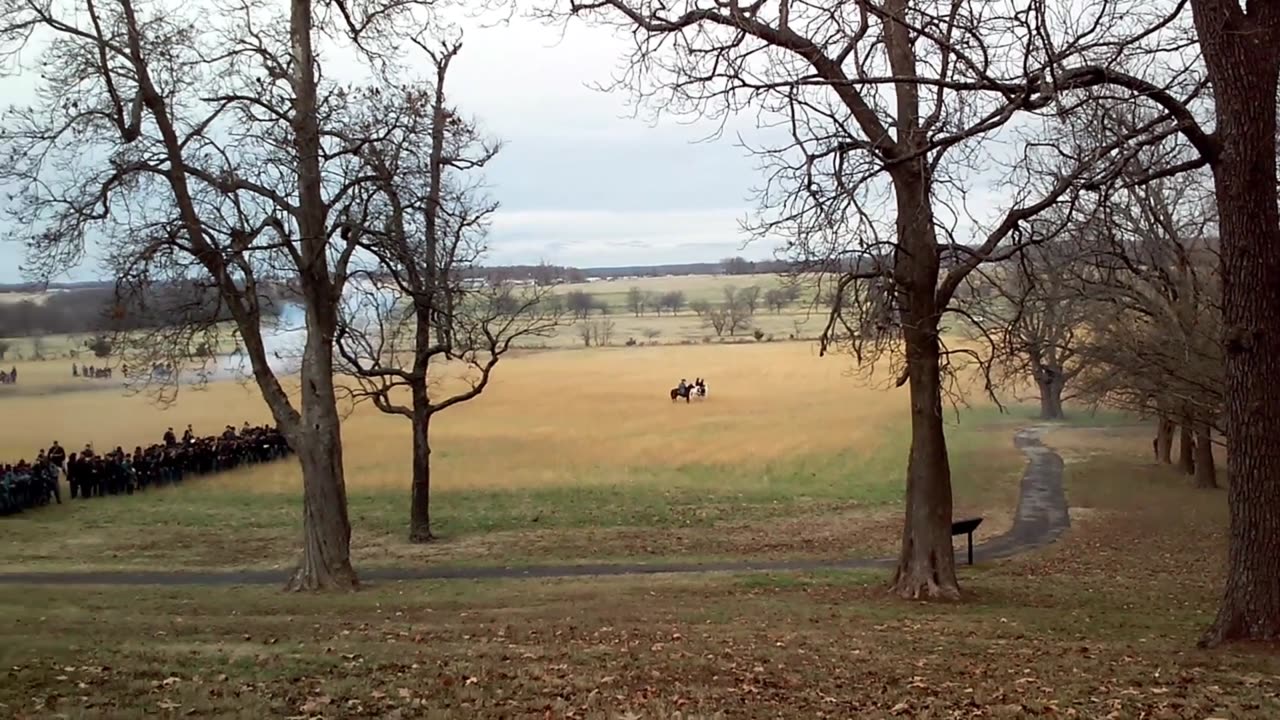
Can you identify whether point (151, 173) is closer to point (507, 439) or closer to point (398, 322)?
point (398, 322)

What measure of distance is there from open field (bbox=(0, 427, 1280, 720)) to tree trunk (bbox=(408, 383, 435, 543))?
6.82 meters

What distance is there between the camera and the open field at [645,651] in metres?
7.73

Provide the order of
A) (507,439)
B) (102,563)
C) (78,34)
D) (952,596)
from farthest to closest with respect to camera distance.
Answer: (507,439) < (102,563) < (78,34) < (952,596)

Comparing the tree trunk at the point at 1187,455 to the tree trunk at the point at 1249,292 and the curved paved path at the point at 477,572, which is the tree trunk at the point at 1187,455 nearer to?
the curved paved path at the point at 477,572

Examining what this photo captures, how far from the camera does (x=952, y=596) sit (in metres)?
15.1

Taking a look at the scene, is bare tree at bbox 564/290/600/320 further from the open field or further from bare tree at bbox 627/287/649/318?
the open field

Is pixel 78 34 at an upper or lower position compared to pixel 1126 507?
upper

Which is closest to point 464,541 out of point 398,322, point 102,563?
point 398,322

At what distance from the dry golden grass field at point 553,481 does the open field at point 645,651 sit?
612 cm

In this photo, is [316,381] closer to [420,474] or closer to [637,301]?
[420,474]

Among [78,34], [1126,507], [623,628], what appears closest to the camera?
[623,628]

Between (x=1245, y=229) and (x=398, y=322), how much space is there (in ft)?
67.9

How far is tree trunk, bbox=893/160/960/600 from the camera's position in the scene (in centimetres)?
1425

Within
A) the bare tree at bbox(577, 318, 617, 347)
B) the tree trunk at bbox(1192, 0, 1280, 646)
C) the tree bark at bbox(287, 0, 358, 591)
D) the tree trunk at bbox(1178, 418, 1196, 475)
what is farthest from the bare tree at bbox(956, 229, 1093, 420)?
the bare tree at bbox(577, 318, 617, 347)
